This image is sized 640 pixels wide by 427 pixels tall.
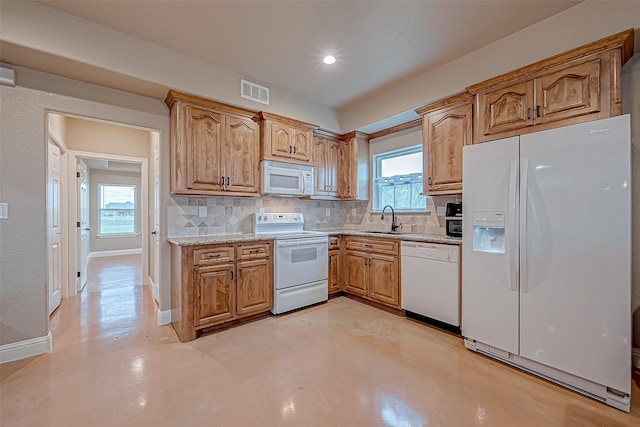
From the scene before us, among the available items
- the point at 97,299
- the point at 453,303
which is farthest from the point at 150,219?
the point at 453,303

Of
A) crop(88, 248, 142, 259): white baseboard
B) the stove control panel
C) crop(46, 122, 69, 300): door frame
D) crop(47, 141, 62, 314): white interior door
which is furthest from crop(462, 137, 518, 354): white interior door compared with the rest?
crop(88, 248, 142, 259): white baseboard

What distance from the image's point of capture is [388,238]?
3.30 meters

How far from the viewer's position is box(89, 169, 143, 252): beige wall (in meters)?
7.54

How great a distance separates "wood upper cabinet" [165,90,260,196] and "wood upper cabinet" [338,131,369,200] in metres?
1.51

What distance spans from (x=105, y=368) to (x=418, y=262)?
2978 millimetres

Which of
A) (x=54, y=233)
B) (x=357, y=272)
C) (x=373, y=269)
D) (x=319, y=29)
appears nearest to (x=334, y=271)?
(x=357, y=272)

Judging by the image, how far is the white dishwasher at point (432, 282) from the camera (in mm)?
2646

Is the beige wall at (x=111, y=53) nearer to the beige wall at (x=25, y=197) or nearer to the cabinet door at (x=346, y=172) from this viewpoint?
the beige wall at (x=25, y=197)

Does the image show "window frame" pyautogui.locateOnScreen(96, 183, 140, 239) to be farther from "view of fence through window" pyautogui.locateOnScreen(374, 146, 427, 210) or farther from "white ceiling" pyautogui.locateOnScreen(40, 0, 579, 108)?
"view of fence through window" pyautogui.locateOnScreen(374, 146, 427, 210)

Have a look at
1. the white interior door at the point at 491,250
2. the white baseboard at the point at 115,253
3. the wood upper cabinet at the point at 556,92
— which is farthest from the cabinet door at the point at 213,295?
the white baseboard at the point at 115,253

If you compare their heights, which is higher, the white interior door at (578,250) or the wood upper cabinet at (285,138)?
the wood upper cabinet at (285,138)

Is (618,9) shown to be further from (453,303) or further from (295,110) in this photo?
(295,110)

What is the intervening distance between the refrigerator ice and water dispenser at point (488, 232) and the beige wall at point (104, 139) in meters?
4.62

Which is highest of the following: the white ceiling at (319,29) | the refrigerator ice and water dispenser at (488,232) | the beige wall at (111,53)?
the white ceiling at (319,29)
